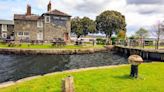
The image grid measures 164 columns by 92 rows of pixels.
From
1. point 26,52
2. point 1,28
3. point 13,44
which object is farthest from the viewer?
point 1,28

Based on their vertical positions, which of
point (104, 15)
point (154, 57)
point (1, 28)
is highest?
point (104, 15)

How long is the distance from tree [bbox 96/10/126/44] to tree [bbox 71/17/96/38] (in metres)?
3.72

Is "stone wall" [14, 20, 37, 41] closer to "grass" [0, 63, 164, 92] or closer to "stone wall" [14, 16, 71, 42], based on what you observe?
"stone wall" [14, 16, 71, 42]

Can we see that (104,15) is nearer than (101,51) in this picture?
No

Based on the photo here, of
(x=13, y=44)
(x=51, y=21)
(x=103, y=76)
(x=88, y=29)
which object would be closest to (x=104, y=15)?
(x=88, y=29)

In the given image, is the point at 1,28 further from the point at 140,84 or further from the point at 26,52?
the point at 140,84

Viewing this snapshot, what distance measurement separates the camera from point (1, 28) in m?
66.9

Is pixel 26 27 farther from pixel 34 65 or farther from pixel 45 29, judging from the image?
pixel 34 65

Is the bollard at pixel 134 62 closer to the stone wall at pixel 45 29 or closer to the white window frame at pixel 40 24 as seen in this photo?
the stone wall at pixel 45 29

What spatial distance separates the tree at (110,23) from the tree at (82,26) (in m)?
3.72

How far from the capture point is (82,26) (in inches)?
3270

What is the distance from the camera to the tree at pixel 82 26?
271ft

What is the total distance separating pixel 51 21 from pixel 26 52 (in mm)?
19668

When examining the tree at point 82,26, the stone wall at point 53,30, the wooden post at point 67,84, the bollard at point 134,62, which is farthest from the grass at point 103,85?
the tree at point 82,26
